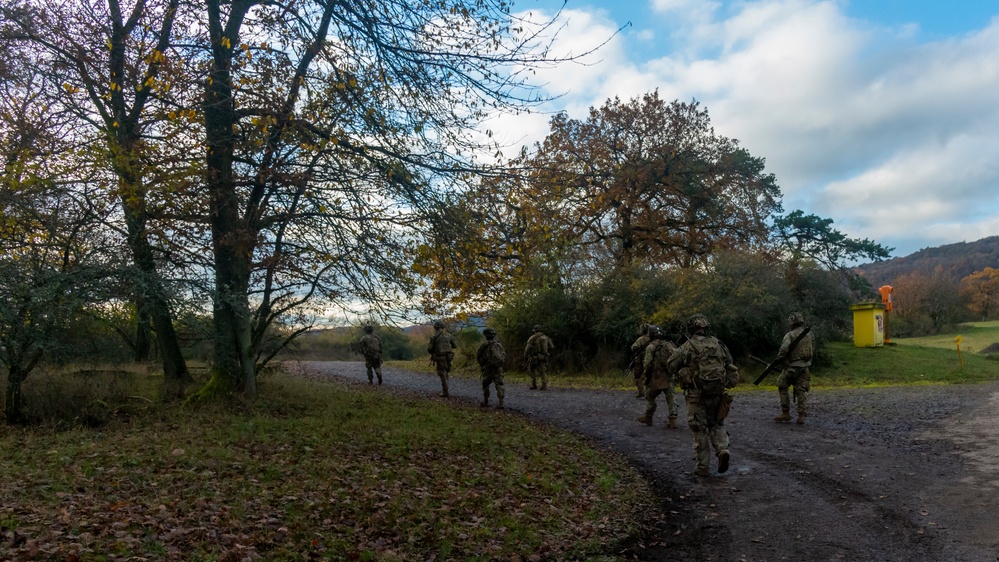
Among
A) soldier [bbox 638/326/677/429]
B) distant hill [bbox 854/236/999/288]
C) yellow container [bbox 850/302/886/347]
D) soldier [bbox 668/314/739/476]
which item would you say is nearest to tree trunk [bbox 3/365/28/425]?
soldier [bbox 668/314/739/476]

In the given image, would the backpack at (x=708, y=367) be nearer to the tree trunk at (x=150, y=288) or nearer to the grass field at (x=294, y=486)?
the grass field at (x=294, y=486)

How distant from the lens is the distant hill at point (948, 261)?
7888 centimetres

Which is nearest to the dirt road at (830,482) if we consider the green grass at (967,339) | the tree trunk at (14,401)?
the tree trunk at (14,401)

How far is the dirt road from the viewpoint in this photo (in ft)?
19.9

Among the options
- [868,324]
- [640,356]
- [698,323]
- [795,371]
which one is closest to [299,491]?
[698,323]

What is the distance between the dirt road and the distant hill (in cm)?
7011

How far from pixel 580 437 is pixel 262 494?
6489 millimetres

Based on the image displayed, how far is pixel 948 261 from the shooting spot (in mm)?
87875

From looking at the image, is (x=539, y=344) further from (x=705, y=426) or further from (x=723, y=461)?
(x=723, y=461)

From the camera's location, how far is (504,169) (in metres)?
10.1

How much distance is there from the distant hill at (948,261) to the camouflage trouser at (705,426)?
245 ft

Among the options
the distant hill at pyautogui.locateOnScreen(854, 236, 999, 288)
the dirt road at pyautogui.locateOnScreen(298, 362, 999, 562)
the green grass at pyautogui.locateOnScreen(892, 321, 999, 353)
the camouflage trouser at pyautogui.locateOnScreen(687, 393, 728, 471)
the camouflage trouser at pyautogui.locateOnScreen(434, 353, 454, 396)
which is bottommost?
the dirt road at pyautogui.locateOnScreen(298, 362, 999, 562)

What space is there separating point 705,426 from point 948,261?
95535mm

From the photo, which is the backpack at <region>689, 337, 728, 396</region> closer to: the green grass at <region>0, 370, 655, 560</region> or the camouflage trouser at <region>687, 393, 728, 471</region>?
the camouflage trouser at <region>687, 393, 728, 471</region>
